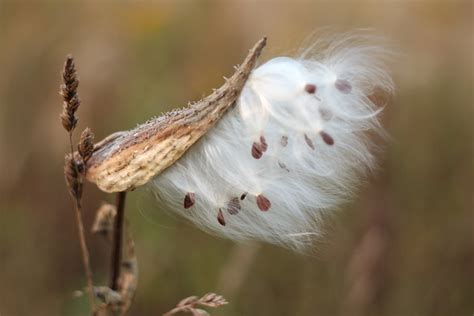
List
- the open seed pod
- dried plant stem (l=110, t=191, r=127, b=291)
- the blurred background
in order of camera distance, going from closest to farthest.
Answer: the open seed pod
dried plant stem (l=110, t=191, r=127, b=291)
the blurred background

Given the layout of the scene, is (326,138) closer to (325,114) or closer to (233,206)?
(325,114)

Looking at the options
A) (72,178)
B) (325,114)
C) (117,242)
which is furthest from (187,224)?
(325,114)

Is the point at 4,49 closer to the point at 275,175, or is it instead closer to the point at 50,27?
the point at 50,27

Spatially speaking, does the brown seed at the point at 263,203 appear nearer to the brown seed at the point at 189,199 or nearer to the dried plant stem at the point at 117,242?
the brown seed at the point at 189,199

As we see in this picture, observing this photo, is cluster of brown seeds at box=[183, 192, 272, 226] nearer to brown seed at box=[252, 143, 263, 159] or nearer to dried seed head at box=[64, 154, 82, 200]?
brown seed at box=[252, 143, 263, 159]

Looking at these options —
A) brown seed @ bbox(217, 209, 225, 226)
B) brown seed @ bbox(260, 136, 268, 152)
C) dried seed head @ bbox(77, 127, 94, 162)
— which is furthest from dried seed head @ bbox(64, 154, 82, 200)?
brown seed @ bbox(260, 136, 268, 152)

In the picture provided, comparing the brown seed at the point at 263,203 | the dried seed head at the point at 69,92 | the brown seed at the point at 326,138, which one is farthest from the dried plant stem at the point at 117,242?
the brown seed at the point at 326,138
